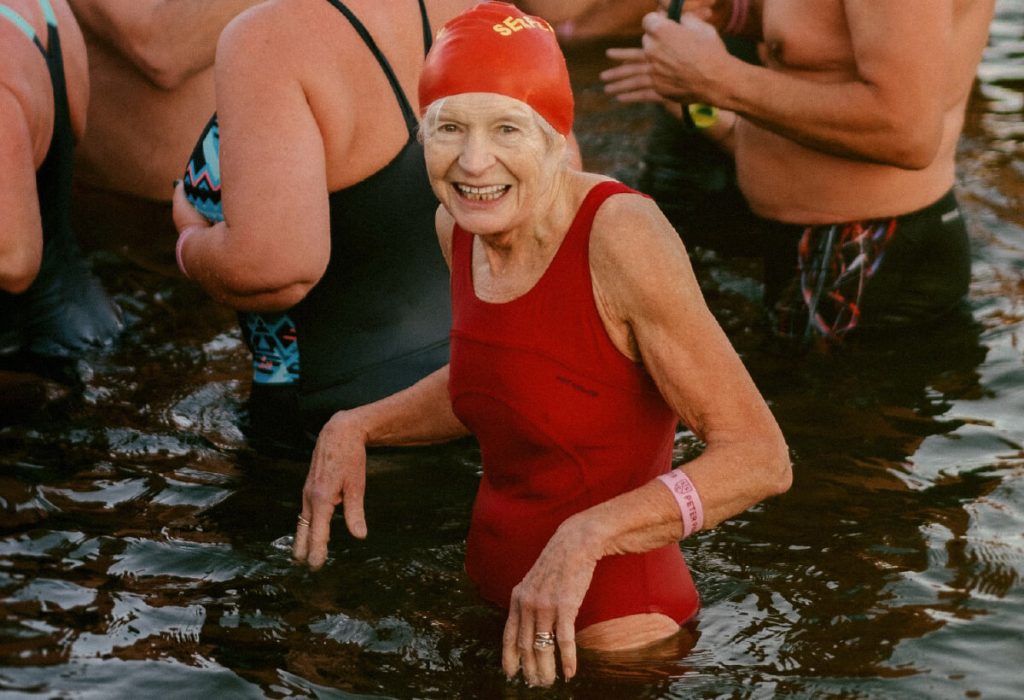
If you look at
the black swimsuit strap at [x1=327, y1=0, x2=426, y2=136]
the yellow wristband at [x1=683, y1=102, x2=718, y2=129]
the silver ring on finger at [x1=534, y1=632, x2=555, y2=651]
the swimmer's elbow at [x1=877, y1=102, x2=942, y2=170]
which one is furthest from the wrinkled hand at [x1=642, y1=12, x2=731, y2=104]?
the silver ring on finger at [x1=534, y1=632, x2=555, y2=651]

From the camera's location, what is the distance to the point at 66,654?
333 cm

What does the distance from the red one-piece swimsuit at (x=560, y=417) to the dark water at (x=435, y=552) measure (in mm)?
200

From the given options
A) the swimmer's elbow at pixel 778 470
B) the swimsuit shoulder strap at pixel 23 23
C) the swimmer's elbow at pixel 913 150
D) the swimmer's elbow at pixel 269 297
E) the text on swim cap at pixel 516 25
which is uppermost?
the swimsuit shoulder strap at pixel 23 23

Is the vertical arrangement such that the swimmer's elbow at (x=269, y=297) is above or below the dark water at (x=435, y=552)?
above

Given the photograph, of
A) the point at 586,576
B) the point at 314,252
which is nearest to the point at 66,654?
the point at 314,252

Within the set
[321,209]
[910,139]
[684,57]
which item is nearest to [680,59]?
[684,57]

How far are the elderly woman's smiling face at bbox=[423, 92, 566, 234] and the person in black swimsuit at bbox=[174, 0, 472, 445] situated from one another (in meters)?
0.68

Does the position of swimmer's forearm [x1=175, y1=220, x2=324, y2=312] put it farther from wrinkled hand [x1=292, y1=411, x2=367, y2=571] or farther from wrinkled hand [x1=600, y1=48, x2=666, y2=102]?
wrinkled hand [x1=600, y1=48, x2=666, y2=102]

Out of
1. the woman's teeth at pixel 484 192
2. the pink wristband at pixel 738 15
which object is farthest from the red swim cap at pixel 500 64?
the pink wristband at pixel 738 15

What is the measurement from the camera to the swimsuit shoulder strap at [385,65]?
3541 mm

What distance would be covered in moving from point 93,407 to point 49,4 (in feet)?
4.41

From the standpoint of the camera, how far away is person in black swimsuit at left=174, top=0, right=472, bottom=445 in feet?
11.3

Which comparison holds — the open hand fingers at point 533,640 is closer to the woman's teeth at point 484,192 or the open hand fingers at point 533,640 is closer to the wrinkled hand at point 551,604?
the wrinkled hand at point 551,604

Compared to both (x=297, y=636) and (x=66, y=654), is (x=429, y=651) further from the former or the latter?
(x=66, y=654)
